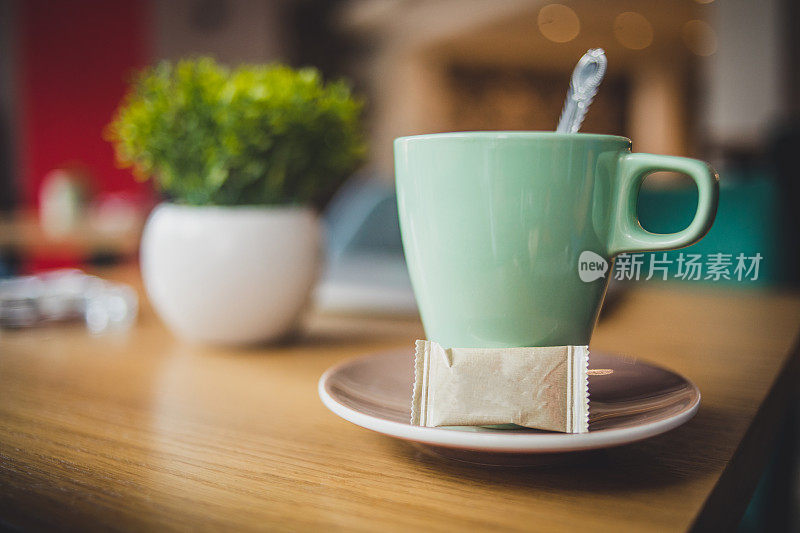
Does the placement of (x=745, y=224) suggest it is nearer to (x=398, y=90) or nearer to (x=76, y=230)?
(x=76, y=230)

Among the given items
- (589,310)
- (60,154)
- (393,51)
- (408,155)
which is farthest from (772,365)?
(393,51)

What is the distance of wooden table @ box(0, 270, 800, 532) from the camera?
24 centimetres

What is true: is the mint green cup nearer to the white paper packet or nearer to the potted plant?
the white paper packet

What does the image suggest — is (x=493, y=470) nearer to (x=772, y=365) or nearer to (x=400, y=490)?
(x=400, y=490)

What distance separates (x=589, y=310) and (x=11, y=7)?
5188 mm

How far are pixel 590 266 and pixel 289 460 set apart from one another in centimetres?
18

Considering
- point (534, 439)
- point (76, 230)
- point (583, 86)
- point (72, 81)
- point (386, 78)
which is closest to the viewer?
point (534, 439)

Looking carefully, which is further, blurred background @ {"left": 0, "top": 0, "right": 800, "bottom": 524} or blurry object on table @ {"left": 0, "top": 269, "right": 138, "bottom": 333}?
blurred background @ {"left": 0, "top": 0, "right": 800, "bottom": 524}

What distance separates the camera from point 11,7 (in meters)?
4.39

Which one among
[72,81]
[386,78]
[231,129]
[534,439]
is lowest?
[534,439]

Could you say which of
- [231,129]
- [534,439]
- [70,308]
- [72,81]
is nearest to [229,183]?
[231,129]

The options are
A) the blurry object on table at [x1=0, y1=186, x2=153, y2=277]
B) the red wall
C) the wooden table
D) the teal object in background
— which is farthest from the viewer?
the red wall

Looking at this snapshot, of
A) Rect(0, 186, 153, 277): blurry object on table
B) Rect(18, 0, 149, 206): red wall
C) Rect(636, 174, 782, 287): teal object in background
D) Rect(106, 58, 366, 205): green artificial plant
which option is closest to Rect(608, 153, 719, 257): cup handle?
Rect(106, 58, 366, 205): green artificial plant

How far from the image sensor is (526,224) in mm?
323
